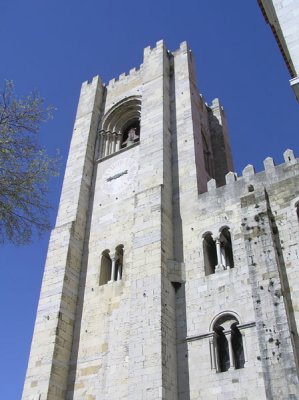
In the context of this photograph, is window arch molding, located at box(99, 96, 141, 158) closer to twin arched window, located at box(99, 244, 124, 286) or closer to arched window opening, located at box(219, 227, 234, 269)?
twin arched window, located at box(99, 244, 124, 286)

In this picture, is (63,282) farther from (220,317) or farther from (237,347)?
(237,347)

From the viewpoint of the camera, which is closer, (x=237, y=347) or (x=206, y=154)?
(x=237, y=347)

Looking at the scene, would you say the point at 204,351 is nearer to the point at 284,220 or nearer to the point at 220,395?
the point at 220,395

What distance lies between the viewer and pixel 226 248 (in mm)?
14633

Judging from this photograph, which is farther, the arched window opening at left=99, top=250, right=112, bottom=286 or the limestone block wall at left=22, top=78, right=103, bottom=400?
the arched window opening at left=99, top=250, right=112, bottom=286

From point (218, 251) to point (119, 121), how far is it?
1055 centimetres

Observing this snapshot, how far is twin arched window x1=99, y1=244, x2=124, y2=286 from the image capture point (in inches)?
625

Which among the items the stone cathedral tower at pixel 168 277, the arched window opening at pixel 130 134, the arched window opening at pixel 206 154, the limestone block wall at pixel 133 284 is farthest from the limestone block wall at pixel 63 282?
the arched window opening at pixel 206 154

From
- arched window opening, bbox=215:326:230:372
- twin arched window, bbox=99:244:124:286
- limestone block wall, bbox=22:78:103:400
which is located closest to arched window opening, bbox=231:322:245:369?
arched window opening, bbox=215:326:230:372

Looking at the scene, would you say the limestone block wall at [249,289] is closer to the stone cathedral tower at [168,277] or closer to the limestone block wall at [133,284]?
the stone cathedral tower at [168,277]

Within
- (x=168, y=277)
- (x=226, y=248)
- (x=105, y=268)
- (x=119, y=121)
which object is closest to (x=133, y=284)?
(x=168, y=277)

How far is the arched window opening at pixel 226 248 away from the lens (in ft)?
46.4

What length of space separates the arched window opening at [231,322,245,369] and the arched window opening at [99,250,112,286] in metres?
5.19

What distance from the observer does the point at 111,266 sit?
54.0 feet
